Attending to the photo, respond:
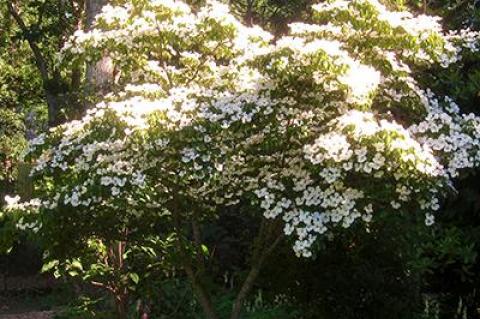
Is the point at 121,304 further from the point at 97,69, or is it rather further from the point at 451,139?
the point at 451,139

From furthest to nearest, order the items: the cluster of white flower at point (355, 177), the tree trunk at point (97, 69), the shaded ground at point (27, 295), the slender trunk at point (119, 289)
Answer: the shaded ground at point (27, 295) < the tree trunk at point (97, 69) < the slender trunk at point (119, 289) < the cluster of white flower at point (355, 177)

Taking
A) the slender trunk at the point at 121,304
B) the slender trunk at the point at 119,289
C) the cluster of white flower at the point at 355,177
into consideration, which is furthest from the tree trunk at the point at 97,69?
the cluster of white flower at the point at 355,177

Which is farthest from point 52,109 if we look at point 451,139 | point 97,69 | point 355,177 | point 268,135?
point 451,139

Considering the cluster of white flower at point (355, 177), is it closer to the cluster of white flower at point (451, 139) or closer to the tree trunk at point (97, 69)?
the cluster of white flower at point (451, 139)

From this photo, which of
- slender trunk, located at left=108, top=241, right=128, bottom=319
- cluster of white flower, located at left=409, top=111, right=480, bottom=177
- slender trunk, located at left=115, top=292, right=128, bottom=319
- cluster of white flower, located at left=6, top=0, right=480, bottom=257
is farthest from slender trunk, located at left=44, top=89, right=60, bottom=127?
cluster of white flower, located at left=409, top=111, right=480, bottom=177

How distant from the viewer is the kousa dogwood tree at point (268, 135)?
4.08m

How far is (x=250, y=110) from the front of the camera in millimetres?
4336

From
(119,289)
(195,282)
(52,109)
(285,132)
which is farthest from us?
(52,109)

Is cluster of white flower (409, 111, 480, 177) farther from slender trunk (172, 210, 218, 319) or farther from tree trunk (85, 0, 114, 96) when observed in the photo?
tree trunk (85, 0, 114, 96)

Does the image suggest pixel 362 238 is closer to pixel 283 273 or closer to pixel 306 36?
pixel 283 273

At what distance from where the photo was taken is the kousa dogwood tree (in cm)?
408

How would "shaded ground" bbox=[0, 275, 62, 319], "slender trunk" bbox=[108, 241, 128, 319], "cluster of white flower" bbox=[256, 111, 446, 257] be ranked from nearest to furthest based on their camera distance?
1. "cluster of white flower" bbox=[256, 111, 446, 257]
2. "slender trunk" bbox=[108, 241, 128, 319]
3. "shaded ground" bbox=[0, 275, 62, 319]

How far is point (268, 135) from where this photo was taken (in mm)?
4391

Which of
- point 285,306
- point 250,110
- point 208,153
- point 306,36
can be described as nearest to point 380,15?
point 306,36
